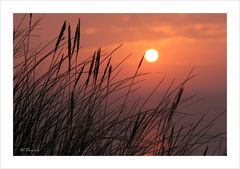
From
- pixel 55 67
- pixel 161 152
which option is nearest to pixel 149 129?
pixel 161 152

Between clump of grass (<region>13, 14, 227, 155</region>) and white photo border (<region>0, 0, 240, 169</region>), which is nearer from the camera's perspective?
white photo border (<region>0, 0, 240, 169</region>)

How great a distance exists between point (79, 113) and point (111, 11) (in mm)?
556

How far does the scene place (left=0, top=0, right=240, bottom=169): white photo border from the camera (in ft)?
9.02

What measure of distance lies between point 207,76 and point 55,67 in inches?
33.1

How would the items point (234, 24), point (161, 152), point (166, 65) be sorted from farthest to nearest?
point (166, 65) < point (161, 152) < point (234, 24)

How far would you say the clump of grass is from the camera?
9.44 ft

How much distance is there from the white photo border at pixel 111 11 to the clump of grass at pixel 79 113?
0.28 ft

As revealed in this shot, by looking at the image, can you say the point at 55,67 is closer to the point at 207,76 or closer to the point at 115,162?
the point at 115,162

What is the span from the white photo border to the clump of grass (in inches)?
3.4

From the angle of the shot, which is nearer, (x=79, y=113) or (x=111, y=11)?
(x=111, y=11)

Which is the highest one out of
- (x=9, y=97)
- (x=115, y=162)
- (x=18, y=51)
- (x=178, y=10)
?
(x=178, y=10)

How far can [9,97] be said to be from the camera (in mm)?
2752

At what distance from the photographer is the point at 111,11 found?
9.12 feet

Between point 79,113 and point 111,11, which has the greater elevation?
point 111,11
